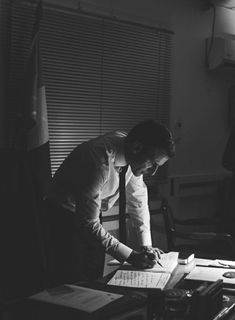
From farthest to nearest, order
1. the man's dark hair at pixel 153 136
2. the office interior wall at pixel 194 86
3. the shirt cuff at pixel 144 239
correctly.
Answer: the office interior wall at pixel 194 86 → the shirt cuff at pixel 144 239 → the man's dark hair at pixel 153 136

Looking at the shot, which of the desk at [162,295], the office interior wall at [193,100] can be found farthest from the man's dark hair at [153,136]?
the office interior wall at [193,100]

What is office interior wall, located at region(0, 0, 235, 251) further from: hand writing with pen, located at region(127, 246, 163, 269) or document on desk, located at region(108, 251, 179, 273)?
hand writing with pen, located at region(127, 246, 163, 269)

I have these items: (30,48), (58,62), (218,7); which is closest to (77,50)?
(58,62)

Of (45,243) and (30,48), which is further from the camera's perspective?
(30,48)

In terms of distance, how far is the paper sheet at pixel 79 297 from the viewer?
1.54m

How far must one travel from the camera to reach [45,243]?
8.11 feet

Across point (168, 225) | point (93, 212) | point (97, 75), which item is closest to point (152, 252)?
point (93, 212)

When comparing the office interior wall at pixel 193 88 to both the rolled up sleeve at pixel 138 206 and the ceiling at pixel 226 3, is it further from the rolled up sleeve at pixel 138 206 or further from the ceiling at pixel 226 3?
the rolled up sleeve at pixel 138 206

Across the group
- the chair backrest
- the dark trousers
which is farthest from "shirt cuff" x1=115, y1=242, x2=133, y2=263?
the chair backrest

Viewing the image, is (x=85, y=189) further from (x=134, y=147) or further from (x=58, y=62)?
(x=58, y=62)

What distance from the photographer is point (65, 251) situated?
2475 millimetres

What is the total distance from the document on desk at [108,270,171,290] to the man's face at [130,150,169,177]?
1.54ft

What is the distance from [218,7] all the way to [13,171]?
3282 mm

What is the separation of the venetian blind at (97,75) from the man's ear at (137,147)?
125cm
